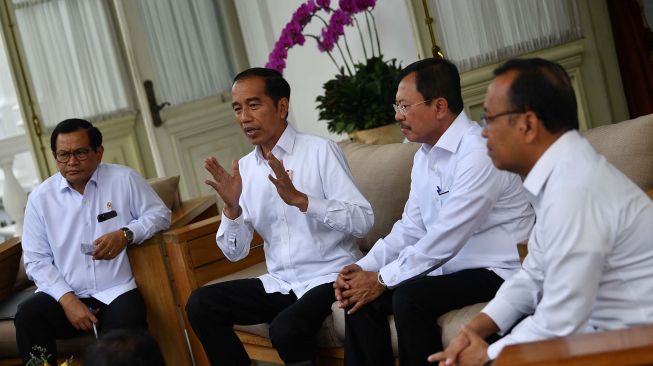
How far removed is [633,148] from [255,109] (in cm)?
116

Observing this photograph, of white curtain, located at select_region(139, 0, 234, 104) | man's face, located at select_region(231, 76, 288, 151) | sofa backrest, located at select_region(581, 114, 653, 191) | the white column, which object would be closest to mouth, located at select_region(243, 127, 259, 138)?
man's face, located at select_region(231, 76, 288, 151)

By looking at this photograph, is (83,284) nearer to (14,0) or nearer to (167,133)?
(167,133)

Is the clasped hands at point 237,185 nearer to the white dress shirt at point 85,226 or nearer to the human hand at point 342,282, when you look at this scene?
the human hand at point 342,282

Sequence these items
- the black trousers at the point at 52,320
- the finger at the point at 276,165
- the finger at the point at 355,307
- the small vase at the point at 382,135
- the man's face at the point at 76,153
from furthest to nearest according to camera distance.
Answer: the small vase at the point at 382,135, the man's face at the point at 76,153, the black trousers at the point at 52,320, the finger at the point at 276,165, the finger at the point at 355,307

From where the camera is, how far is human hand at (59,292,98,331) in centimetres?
330

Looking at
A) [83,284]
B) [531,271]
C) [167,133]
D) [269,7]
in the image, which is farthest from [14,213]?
[531,271]

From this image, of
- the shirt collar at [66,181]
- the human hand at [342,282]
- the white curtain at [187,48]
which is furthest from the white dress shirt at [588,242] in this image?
the white curtain at [187,48]

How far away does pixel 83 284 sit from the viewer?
3482 mm

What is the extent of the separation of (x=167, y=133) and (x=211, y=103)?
54cm

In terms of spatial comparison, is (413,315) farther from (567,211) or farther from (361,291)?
(567,211)

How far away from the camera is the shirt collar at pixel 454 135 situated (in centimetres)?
252

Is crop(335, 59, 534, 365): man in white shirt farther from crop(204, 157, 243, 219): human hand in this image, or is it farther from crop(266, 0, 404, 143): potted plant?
crop(266, 0, 404, 143): potted plant

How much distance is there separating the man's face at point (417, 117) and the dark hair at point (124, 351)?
1238mm

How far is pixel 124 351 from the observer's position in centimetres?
146
